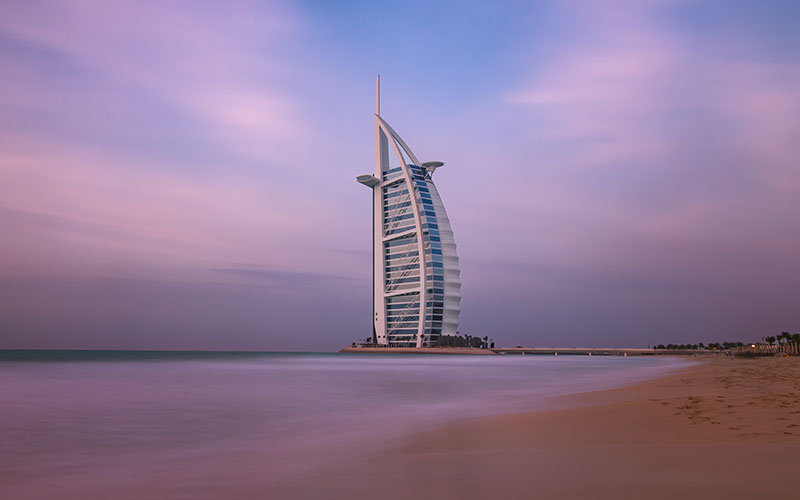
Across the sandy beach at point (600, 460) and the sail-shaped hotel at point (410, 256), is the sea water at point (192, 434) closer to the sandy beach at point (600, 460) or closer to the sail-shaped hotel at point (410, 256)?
the sandy beach at point (600, 460)

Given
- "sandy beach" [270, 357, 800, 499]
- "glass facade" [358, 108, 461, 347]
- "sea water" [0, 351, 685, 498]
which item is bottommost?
"sea water" [0, 351, 685, 498]

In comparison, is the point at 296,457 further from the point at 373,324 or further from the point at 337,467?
the point at 373,324

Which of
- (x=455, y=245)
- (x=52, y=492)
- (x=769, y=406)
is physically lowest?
(x=52, y=492)

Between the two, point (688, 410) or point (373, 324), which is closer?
point (688, 410)

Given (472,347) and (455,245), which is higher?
(455,245)

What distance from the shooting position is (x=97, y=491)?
782cm

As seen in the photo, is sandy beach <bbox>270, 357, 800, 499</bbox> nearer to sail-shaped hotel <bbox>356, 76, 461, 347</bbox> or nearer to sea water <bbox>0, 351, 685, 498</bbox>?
sea water <bbox>0, 351, 685, 498</bbox>

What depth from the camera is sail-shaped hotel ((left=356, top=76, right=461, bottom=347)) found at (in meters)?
148

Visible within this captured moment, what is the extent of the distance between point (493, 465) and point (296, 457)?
3.53 meters

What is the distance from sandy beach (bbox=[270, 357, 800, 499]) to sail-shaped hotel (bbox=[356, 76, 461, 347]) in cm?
13421

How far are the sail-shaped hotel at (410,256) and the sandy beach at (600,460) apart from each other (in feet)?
440

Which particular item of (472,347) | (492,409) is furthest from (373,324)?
(492,409)

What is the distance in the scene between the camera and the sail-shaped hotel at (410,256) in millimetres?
147875

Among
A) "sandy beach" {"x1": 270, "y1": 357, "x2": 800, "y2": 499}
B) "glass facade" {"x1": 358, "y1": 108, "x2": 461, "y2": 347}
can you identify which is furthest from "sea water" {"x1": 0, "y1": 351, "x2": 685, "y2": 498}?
"glass facade" {"x1": 358, "y1": 108, "x2": 461, "y2": 347}
